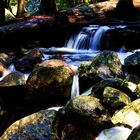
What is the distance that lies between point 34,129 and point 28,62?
14.8ft

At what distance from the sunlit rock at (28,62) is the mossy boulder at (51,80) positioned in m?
1.83

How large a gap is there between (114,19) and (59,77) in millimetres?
7094

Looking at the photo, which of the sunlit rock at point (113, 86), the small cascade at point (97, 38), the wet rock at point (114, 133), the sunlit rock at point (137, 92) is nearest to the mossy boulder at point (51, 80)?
the sunlit rock at point (113, 86)

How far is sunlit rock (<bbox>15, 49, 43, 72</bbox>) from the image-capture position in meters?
10.1

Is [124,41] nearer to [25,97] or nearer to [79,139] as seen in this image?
[25,97]

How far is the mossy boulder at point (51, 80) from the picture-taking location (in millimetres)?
8070

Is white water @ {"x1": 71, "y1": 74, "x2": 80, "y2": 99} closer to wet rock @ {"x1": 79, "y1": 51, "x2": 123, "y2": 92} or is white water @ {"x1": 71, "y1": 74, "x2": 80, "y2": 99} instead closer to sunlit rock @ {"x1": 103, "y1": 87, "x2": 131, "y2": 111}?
wet rock @ {"x1": 79, "y1": 51, "x2": 123, "y2": 92}

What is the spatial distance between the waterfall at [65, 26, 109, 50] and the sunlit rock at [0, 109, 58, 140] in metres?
6.61

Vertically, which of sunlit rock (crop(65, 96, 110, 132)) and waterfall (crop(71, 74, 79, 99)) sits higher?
sunlit rock (crop(65, 96, 110, 132))

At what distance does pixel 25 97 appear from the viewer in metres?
8.50

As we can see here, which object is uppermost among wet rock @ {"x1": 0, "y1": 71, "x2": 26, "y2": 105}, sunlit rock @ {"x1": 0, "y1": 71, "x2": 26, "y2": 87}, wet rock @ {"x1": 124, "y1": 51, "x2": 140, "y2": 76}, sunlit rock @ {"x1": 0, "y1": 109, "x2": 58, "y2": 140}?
wet rock @ {"x1": 124, "y1": 51, "x2": 140, "y2": 76}

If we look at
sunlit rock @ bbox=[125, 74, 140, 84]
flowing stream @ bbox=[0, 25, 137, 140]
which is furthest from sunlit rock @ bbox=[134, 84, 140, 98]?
flowing stream @ bbox=[0, 25, 137, 140]

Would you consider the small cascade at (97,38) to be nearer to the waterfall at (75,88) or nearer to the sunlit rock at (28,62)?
the sunlit rock at (28,62)

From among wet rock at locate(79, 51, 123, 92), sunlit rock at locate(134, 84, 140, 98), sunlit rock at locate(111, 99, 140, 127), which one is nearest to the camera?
sunlit rock at locate(111, 99, 140, 127)
